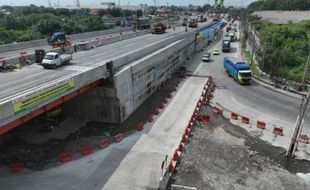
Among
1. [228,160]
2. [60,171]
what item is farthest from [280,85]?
[60,171]

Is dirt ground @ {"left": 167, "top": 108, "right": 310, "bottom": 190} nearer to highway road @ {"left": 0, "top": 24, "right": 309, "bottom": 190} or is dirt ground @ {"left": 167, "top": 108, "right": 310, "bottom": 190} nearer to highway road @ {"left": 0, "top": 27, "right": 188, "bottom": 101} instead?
highway road @ {"left": 0, "top": 24, "right": 309, "bottom": 190}

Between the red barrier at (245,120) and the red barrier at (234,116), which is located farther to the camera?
the red barrier at (234,116)

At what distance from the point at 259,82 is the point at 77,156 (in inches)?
1573

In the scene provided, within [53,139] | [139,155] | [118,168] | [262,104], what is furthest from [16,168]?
[262,104]

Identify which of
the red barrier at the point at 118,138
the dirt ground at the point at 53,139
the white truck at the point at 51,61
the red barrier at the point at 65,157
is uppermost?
the white truck at the point at 51,61

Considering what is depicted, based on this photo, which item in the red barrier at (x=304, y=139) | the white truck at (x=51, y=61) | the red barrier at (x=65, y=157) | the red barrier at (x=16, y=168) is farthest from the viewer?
the white truck at (x=51, y=61)

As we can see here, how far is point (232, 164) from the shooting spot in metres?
27.2

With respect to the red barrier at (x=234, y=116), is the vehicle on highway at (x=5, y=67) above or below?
above

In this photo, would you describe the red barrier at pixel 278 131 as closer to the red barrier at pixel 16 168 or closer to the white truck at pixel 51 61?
the white truck at pixel 51 61

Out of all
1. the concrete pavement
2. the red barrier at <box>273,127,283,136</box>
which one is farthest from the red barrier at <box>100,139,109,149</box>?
the red barrier at <box>273,127,283,136</box>

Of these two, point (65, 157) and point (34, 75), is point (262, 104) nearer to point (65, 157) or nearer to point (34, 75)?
point (65, 157)

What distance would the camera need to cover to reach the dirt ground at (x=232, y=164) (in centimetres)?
2444

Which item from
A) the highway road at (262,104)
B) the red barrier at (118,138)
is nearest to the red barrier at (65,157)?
the red barrier at (118,138)

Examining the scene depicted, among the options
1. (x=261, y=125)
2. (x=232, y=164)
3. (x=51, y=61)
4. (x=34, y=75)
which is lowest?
(x=232, y=164)
